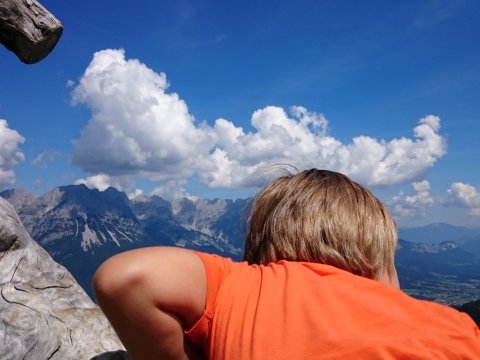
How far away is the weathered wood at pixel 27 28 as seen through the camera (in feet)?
18.5

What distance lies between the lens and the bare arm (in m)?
1.84

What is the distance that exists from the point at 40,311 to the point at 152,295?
2864mm

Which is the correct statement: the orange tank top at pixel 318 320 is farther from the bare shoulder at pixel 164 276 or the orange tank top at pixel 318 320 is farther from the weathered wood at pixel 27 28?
the weathered wood at pixel 27 28

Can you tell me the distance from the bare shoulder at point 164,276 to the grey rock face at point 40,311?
2331mm

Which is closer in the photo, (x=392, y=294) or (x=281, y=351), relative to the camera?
(x=281, y=351)

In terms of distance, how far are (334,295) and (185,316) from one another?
73cm

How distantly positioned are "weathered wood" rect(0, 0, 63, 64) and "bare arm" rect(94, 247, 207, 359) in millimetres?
5186

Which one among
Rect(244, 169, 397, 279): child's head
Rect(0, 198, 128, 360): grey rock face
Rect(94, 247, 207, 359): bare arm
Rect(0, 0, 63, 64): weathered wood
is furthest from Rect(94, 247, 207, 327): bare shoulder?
Rect(0, 0, 63, 64): weathered wood

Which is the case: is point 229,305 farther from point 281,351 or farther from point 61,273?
point 61,273

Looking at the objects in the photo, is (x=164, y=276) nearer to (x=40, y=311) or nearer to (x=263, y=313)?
(x=263, y=313)

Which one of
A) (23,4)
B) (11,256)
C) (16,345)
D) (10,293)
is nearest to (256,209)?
(16,345)

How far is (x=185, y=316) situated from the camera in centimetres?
203

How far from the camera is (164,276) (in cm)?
187

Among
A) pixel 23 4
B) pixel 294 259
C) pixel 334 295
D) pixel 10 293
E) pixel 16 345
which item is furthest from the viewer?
pixel 23 4
